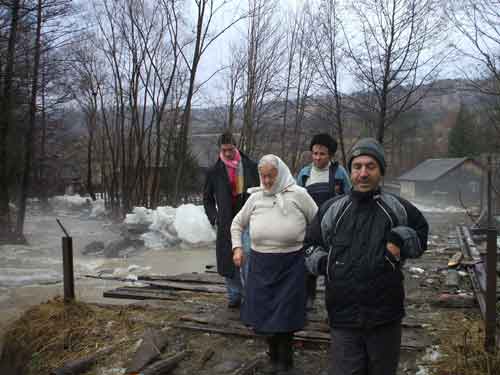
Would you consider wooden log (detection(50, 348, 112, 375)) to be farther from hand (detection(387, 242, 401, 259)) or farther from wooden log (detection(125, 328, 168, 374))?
hand (detection(387, 242, 401, 259))

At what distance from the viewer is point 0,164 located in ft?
46.0

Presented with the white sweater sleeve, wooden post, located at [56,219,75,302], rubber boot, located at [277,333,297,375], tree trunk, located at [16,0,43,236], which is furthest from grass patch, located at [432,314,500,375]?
tree trunk, located at [16,0,43,236]

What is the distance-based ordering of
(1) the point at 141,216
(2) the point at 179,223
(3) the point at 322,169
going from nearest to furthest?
1. (3) the point at 322,169
2. (2) the point at 179,223
3. (1) the point at 141,216

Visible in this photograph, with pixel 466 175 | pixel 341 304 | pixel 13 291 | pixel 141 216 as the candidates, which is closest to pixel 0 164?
pixel 141 216

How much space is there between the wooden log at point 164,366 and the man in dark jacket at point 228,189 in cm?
108

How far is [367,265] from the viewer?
7.48ft

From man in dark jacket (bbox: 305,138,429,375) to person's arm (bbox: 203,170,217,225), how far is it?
2.34m

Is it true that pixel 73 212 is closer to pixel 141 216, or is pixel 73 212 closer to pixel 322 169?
pixel 141 216

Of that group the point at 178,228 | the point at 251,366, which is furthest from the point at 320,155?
the point at 178,228

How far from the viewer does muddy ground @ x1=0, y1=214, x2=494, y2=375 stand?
3.74 m

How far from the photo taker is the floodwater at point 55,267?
7.99 metres

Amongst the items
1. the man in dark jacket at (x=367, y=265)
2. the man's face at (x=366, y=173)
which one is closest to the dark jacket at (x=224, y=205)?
the man in dark jacket at (x=367, y=265)

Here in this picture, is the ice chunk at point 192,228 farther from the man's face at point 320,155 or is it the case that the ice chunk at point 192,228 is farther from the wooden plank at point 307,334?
the man's face at point 320,155

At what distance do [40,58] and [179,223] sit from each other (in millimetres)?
7287
